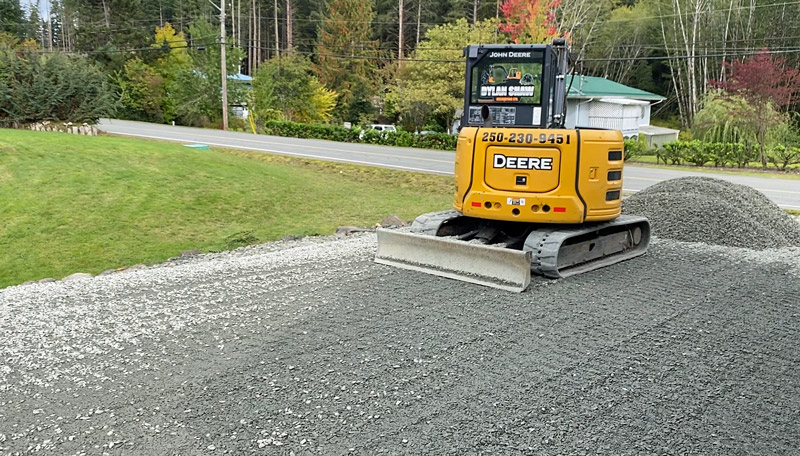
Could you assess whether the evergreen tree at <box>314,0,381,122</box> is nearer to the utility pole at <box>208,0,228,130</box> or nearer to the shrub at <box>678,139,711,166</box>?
the utility pole at <box>208,0,228,130</box>

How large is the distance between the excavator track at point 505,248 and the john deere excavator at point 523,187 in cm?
1

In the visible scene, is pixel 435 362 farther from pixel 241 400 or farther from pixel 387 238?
pixel 387 238

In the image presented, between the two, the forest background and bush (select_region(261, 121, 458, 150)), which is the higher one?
the forest background

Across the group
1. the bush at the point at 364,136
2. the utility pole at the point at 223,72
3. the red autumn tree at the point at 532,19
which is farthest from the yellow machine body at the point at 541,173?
the utility pole at the point at 223,72

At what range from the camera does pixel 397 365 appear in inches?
205

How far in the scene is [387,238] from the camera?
28.2 feet

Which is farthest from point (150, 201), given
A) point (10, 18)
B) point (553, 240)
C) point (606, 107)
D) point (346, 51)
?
point (10, 18)

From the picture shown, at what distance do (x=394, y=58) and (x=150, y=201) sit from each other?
41.9m

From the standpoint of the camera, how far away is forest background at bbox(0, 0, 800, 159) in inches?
1152

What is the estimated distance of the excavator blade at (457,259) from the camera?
7.37 m

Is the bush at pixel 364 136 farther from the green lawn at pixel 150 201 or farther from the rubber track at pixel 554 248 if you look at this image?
the rubber track at pixel 554 248

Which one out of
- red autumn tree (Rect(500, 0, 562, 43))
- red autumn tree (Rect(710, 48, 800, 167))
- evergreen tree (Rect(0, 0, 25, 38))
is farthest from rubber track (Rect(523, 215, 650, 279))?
evergreen tree (Rect(0, 0, 25, 38))

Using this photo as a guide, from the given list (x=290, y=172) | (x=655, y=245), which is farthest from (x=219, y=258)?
(x=290, y=172)

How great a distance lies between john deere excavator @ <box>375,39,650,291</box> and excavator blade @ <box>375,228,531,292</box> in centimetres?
1
